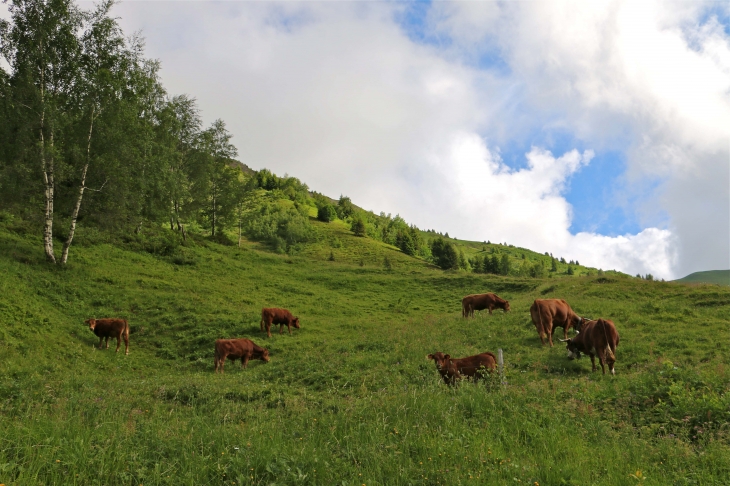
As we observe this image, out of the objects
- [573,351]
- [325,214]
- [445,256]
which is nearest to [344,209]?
[325,214]

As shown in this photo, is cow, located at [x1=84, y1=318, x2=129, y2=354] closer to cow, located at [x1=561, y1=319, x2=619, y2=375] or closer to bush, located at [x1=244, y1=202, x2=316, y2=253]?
cow, located at [x1=561, y1=319, x2=619, y2=375]

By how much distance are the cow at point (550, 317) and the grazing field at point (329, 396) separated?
0.71 meters

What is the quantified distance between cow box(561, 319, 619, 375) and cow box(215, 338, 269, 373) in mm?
11199

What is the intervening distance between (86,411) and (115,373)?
7.71m

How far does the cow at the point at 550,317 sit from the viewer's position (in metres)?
15.5

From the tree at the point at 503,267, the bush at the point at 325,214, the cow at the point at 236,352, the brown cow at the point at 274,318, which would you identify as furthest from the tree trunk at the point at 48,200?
the tree at the point at 503,267

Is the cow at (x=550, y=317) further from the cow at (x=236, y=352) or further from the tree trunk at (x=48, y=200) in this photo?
the tree trunk at (x=48, y=200)

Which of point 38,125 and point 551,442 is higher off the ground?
point 38,125

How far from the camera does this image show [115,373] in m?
13.9

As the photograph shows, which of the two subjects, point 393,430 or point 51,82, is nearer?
point 393,430

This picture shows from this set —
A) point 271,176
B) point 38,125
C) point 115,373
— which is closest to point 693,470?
point 115,373

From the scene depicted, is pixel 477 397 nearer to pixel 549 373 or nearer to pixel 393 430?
pixel 393 430

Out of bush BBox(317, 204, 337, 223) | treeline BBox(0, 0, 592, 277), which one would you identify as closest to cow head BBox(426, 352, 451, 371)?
treeline BBox(0, 0, 592, 277)

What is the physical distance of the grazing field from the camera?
200 inches
